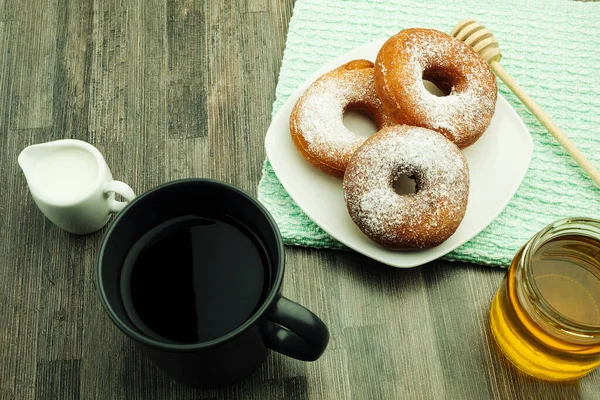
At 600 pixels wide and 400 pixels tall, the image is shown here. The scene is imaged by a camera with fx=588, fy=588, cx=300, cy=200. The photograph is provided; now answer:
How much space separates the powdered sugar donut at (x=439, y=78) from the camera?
71 cm

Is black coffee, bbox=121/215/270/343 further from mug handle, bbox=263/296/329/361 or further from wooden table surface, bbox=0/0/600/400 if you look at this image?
wooden table surface, bbox=0/0/600/400

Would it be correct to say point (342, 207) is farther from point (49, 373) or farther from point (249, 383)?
point (49, 373)

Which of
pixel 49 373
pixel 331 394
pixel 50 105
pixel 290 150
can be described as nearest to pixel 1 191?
pixel 50 105

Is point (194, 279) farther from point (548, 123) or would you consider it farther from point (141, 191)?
point (548, 123)

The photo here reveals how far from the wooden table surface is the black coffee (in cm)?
16

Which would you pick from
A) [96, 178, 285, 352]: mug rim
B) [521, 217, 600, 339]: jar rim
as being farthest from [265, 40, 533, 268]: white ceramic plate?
[96, 178, 285, 352]: mug rim

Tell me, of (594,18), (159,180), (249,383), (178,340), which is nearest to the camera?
(178,340)

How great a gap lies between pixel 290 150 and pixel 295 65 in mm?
144

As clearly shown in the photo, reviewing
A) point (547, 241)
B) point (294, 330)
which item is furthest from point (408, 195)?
point (294, 330)

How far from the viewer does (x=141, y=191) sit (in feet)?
2.49

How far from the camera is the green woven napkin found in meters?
0.74

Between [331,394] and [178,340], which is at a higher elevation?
[178,340]

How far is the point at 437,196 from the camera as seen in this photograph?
2.20 feet

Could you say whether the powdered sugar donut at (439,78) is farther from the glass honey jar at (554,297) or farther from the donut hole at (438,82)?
the glass honey jar at (554,297)
